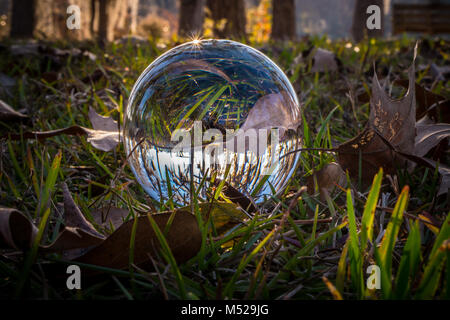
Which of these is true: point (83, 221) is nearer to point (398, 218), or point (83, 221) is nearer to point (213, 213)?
point (213, 213)

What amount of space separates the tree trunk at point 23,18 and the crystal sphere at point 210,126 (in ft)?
50.2

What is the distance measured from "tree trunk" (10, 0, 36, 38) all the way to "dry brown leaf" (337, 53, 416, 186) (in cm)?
1565

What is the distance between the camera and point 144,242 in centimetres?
96

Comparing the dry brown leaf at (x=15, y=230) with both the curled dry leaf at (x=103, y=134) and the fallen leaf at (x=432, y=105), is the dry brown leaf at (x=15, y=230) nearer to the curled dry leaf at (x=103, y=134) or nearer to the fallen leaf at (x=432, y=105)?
the curled dry leaf at (x=103, y=134)

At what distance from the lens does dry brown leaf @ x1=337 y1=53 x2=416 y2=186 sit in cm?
131

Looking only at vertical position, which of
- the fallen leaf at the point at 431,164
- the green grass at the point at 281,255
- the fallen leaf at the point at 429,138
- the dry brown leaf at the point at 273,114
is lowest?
the green grass at the point at 281,255

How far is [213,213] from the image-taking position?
1.12m

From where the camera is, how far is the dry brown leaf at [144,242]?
37.0 inches

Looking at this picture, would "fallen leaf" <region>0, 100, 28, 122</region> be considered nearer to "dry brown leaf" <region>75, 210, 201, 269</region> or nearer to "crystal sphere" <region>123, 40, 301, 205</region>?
"crystal sphere" <region>123, 40, 301, 205</region>

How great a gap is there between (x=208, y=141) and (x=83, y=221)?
0.47 meters

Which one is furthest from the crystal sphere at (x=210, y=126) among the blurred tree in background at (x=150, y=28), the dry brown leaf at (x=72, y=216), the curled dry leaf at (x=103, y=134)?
the blurred tree in background at (x=150, y=28)

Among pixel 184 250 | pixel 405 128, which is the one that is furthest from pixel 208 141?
pixel 405 128

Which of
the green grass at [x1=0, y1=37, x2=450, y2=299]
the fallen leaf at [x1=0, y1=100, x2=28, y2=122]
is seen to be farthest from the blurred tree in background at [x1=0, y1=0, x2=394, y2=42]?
the green grass at [x1=0, y1=37, x2=450, y2=299]

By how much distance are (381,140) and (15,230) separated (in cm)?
110
